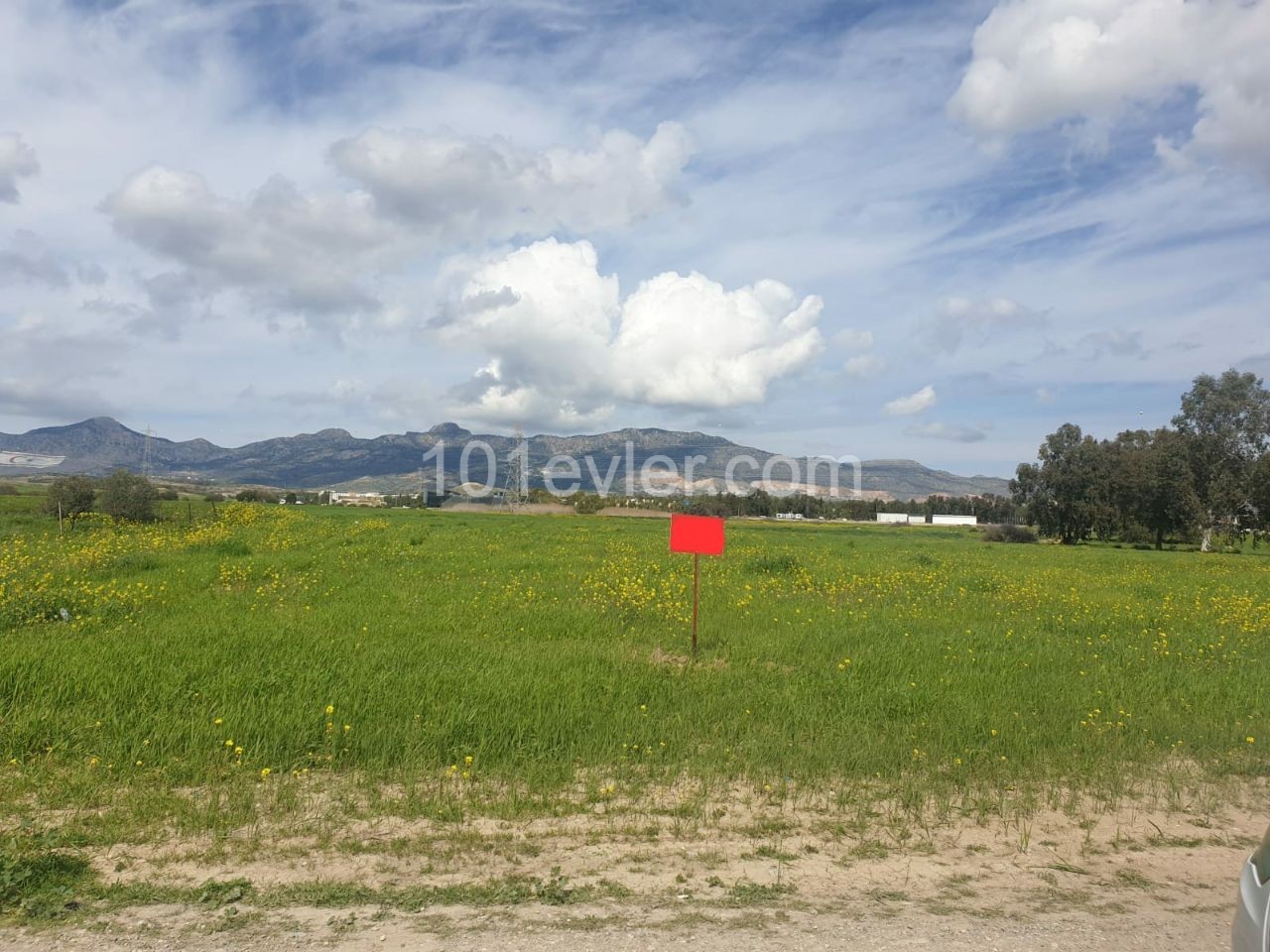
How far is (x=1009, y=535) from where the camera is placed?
7362 centimetres

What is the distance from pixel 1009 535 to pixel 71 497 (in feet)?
229

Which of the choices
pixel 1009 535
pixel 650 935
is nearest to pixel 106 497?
pixel 650 935

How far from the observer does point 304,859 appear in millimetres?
5207

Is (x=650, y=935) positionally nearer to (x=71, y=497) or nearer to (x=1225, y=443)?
(x=71, y=497)

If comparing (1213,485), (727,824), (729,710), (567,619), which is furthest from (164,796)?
(1213,485)

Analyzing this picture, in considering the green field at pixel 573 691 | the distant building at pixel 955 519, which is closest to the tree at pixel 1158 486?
the green field at pixel 573 691

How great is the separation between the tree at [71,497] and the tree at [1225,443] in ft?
252

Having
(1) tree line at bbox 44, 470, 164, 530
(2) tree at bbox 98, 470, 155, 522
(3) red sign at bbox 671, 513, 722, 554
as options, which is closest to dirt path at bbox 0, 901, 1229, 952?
(3) red sign at bbox 671, 513, 722, 554

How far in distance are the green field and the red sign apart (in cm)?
148

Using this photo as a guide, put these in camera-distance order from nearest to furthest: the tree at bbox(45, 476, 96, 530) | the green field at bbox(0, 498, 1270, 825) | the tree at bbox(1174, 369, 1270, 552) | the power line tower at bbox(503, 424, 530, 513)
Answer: the green field at bbox(0, 498, 1270, 825), the tree at bbox(45, 476, 96, 530), the tree at bbox(1174, 369, 1270, 552), the power line tower at bbox(503, 424, 530, 513)

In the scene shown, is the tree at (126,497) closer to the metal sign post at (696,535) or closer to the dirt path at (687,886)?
the metal sign post at (696,535)

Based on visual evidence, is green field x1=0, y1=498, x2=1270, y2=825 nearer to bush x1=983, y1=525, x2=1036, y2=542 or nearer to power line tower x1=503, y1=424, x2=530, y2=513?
bush x1=983, y1=525, x2=1036, y2=542

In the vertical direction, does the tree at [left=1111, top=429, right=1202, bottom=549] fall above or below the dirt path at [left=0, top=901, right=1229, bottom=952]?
above

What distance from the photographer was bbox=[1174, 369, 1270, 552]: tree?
6669cm
